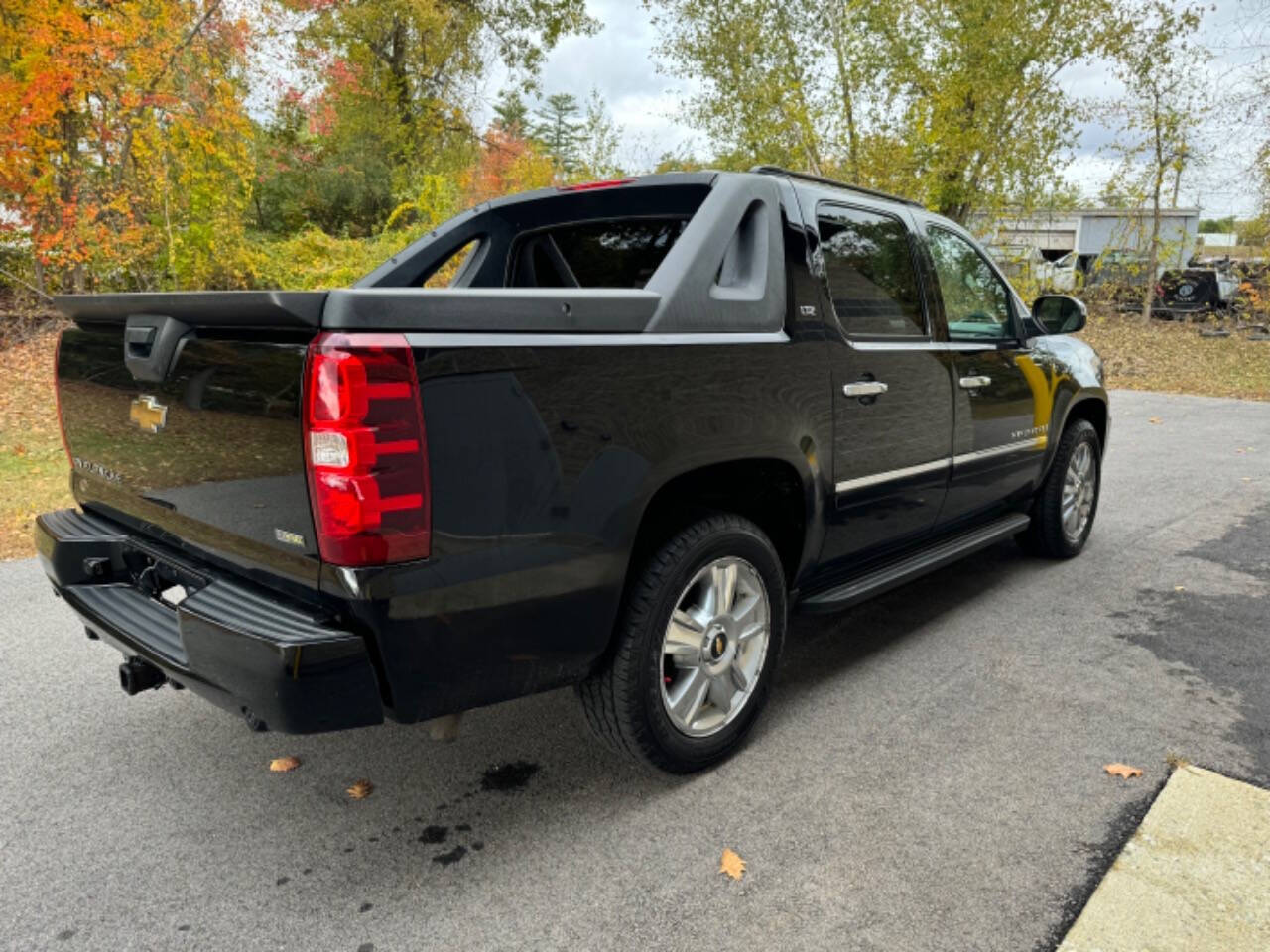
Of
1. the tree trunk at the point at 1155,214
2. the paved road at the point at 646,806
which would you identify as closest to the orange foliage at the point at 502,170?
the tree trunk at the point at 1155,214

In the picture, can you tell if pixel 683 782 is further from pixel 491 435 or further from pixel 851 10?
pixel 851 10

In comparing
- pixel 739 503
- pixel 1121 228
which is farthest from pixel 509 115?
pixel 739 503

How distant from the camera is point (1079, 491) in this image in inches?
200

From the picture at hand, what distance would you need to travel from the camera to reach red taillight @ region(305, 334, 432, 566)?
1.87m

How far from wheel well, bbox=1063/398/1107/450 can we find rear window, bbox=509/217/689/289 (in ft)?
9.31

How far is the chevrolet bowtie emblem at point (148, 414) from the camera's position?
7.79 feet

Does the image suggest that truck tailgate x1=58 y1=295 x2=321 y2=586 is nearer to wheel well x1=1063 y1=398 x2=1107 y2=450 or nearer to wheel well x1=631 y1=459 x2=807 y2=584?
wheel well x1=631 y1=459 x2=807 y2=584

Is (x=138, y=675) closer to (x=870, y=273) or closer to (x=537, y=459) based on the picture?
(x=537, y=459)

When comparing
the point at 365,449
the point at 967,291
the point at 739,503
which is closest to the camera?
the point at 365,449

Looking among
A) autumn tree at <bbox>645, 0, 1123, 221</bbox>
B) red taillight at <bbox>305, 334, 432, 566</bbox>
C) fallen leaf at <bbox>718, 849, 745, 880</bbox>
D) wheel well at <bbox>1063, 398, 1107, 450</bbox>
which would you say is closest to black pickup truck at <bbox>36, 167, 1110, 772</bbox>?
red taillight at <bbox>305, 334, 432, 566</bbox>

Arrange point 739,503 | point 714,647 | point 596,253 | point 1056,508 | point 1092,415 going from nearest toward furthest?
1. point 714,647
2. point 739,503
3. point 596,253
4. point 1056,508
5. point 1092,415

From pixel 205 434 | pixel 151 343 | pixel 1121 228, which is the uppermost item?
pixel 1121 228

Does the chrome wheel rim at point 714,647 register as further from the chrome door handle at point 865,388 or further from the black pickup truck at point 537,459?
the chrome door handle at point 865,388

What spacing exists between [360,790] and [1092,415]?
4.55 metres
